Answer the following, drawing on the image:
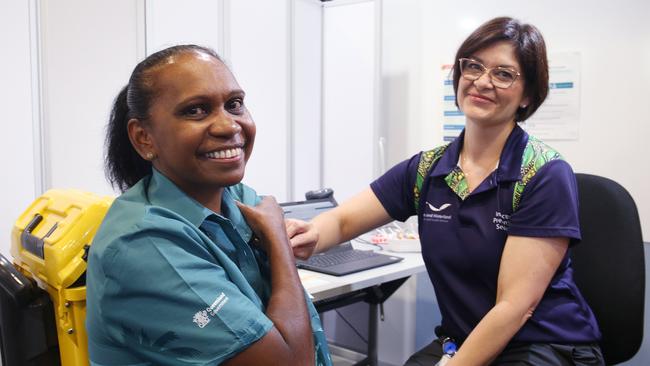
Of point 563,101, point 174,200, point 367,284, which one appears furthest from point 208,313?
point 563,101

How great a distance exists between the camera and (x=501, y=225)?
132cm

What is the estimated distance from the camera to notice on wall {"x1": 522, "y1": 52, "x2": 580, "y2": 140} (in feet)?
8.22

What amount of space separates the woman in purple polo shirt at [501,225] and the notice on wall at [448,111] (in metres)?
1.36

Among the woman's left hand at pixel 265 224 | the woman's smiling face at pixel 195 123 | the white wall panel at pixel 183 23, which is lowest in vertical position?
the woman's left hand at pixel 265 224

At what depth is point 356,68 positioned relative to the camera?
3.05 m

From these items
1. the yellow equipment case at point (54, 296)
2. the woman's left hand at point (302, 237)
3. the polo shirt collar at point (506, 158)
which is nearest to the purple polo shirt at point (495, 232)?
the polo shirt collar at point (506, 158)

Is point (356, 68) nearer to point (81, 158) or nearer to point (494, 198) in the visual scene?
point (81, 158)

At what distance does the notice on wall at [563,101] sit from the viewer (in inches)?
98.7

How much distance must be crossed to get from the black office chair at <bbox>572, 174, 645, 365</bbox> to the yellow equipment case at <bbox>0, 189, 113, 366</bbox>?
4.46ft

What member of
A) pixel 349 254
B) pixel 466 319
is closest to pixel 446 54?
pixel 349 254

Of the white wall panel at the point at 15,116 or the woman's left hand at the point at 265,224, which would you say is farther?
the white wall panel at the point at 15,116

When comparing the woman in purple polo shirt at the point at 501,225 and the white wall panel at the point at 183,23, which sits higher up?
the white wall panel at the point at 183,23

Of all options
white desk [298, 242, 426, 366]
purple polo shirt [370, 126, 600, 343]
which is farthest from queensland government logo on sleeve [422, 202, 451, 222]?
white desk [298, 242, 426, 366]

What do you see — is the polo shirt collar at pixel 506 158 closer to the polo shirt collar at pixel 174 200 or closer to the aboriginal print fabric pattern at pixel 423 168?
the aboriginal print fabric pattern at pixel 423 168
